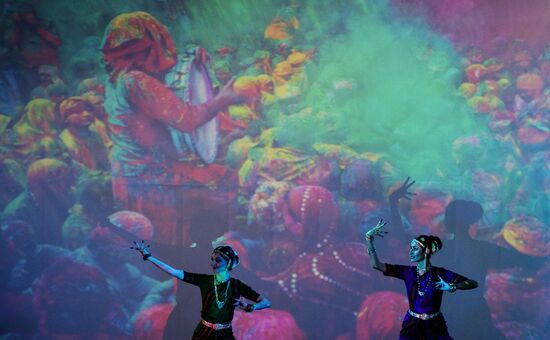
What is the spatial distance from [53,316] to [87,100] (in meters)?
2.44

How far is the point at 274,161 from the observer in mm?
6066

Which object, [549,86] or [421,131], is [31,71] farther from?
[549,86]

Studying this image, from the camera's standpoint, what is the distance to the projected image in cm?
583

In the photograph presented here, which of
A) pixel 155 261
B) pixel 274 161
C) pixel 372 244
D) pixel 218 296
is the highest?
pixel 155 261

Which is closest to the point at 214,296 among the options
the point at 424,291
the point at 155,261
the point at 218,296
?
the point at 218,296

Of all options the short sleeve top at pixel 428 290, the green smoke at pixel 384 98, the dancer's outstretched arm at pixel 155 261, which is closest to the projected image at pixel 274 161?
the green smoke at pixel 384 98

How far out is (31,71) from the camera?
6461 mm

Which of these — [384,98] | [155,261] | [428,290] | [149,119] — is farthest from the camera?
[149,119]

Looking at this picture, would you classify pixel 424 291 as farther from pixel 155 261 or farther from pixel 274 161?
pixel 274 161

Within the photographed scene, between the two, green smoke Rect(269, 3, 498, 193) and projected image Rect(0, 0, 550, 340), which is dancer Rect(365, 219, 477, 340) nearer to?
projected image Rect(0, 0, 550, 340)

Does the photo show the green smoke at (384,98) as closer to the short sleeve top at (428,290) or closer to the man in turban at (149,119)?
the man in turban at (149,119)

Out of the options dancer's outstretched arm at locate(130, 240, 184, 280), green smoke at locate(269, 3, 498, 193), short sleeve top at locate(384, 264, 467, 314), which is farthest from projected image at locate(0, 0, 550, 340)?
dancer's outstretched arm at locate(130, 240, 184, 280)

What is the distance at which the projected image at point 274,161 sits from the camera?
5.83 m

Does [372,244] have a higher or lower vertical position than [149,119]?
lower
